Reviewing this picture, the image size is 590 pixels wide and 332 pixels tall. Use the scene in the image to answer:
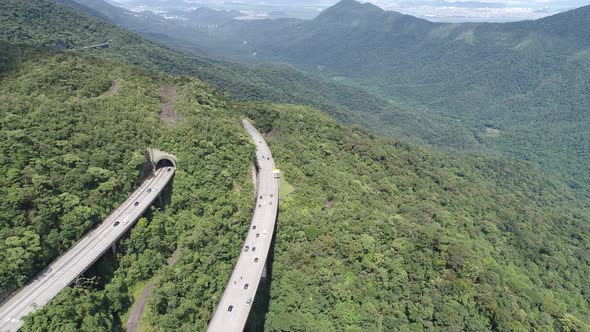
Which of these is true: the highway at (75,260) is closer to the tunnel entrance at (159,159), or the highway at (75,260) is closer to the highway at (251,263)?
the tunnel entrance at (159,159)

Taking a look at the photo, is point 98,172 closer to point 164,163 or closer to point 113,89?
point 164,163

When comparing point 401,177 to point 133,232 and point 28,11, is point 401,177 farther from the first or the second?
point 28,11

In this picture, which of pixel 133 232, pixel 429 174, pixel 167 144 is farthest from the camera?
pixel 429 174

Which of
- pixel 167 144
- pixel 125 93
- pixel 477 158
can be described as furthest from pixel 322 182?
pixel 477 158

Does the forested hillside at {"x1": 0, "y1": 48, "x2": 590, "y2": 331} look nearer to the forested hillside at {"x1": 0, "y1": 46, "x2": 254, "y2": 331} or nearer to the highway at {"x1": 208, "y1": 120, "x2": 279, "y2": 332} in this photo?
the forested hillside at {"x1": 0, "y1": 46, "x2": 254, "y2": 331}

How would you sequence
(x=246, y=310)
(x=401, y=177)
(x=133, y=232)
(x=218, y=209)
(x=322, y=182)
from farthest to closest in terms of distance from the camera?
(x=401, y=177), (x=322, y=182), (x=218, y=209), (x=133, y=232), (x=246, y=310)

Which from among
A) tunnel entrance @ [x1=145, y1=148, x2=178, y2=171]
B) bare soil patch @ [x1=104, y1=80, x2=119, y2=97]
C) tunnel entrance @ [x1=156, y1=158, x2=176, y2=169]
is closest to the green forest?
bare soil patch @ [x1=104, y1=80, x2=119, y2=97]
